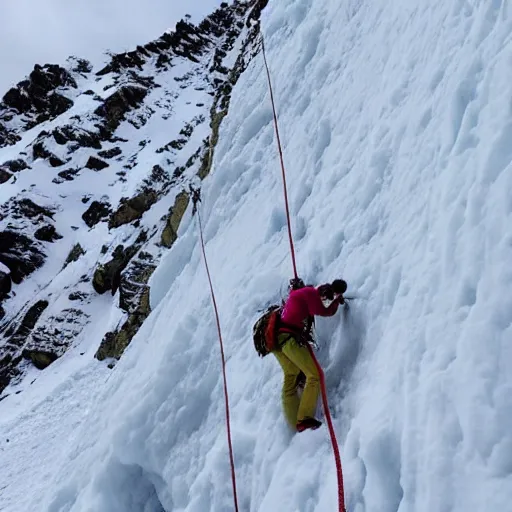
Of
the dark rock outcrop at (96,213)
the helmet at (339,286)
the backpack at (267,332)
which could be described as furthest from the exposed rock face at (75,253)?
the helmet at (339,286)

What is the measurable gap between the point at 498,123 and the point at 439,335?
1209 millimetres

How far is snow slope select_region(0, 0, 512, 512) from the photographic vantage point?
255cm

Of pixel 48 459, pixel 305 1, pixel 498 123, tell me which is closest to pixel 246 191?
pixel 305 1

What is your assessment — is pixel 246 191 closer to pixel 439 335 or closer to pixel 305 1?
pixel 305 1

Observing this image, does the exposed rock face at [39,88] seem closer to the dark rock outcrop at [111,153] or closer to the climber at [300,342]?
the dark rock outcrop at [111,153]

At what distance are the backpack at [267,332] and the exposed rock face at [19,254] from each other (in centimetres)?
3324

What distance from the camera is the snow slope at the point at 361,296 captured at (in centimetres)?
255

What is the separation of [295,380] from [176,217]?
33.7ft

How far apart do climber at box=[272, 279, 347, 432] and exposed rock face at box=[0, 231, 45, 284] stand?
110 ft

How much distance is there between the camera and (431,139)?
12.6 ft

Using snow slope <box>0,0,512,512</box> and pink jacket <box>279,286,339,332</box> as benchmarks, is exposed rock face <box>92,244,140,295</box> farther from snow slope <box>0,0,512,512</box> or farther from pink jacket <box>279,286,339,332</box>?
pink jacket <box>279,286,339,332</box>

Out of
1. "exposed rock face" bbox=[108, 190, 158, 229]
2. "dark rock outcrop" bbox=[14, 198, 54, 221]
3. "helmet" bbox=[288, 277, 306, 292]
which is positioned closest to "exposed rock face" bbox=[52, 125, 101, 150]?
"dark rock outcrop" bbox=[14, 198, 54, 221]

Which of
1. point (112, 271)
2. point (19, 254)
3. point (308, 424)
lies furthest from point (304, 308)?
point (19, 254)

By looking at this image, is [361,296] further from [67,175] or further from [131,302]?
[67,175]
